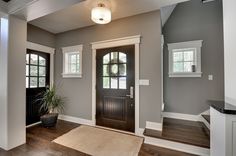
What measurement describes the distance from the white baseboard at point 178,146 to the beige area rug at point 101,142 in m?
0.24

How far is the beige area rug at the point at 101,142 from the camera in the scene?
214 centimetres

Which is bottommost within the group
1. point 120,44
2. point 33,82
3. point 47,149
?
point 47,149

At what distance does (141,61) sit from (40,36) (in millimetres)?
2949

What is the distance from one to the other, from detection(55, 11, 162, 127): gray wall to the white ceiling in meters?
0.17

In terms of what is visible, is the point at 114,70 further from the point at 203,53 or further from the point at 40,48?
the point at 203,53

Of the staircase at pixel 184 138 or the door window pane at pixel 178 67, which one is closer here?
the staircase at pixel 184 138

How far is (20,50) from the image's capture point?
2.34 metres

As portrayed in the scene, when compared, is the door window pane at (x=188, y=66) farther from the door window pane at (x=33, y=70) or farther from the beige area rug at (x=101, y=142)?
the door window pane at (x=33, y=70)

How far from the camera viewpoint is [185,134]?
2.36 metres

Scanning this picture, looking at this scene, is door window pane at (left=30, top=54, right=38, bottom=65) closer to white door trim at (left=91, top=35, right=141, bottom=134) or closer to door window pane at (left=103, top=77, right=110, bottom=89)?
white door trim at (left=91, top=35, right=141, bottom=134)

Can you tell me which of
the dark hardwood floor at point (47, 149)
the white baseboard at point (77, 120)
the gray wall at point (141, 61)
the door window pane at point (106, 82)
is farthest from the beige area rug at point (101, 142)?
the door window pane at point (106, 82)

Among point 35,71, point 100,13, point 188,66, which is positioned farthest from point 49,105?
point 188,66

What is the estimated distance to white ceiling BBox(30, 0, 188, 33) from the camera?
2348 mm

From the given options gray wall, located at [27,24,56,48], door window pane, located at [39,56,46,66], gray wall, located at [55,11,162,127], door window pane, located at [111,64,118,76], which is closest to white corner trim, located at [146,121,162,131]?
gray wall, located at [55,11,162,127]
